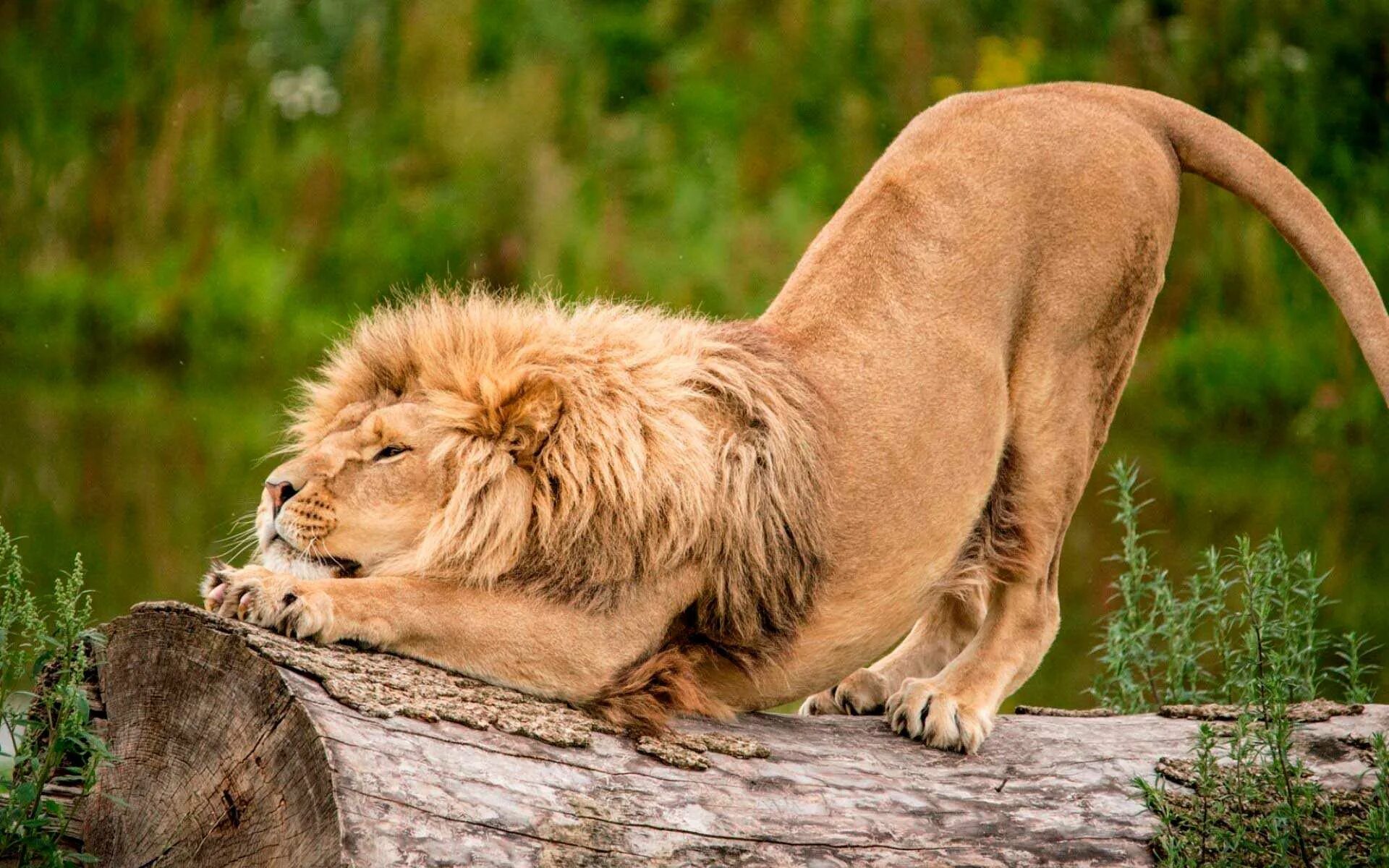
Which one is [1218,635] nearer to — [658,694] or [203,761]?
[658,694]

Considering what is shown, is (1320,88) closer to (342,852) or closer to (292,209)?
(292,209)

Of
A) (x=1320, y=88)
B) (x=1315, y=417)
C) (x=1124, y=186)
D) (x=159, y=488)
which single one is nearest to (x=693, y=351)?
(x=1124, y=186)

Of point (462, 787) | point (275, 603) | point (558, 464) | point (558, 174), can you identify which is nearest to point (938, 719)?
point (558, 464)

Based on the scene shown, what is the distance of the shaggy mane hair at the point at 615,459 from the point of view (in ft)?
11.8

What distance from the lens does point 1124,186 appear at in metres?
4.47

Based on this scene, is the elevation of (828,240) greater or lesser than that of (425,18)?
lesser

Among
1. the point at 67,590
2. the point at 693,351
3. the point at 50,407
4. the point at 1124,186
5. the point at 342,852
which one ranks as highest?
the point at 1124,186

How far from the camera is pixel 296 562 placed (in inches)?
142

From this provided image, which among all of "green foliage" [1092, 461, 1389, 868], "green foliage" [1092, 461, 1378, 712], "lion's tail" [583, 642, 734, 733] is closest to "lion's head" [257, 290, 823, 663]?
"lion's tail" [583, 642, 734, 733]

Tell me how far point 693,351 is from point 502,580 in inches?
29.2

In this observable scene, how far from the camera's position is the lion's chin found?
3.61m

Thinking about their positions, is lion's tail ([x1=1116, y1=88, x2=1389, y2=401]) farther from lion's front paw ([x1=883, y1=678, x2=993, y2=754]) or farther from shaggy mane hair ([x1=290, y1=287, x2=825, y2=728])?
shaggy mane hair ([x1=290, y1=287, x2=825, y2=728])

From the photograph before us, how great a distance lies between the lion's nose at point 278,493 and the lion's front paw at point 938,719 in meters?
1.45

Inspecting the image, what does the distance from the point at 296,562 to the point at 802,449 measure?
1.13 meters
